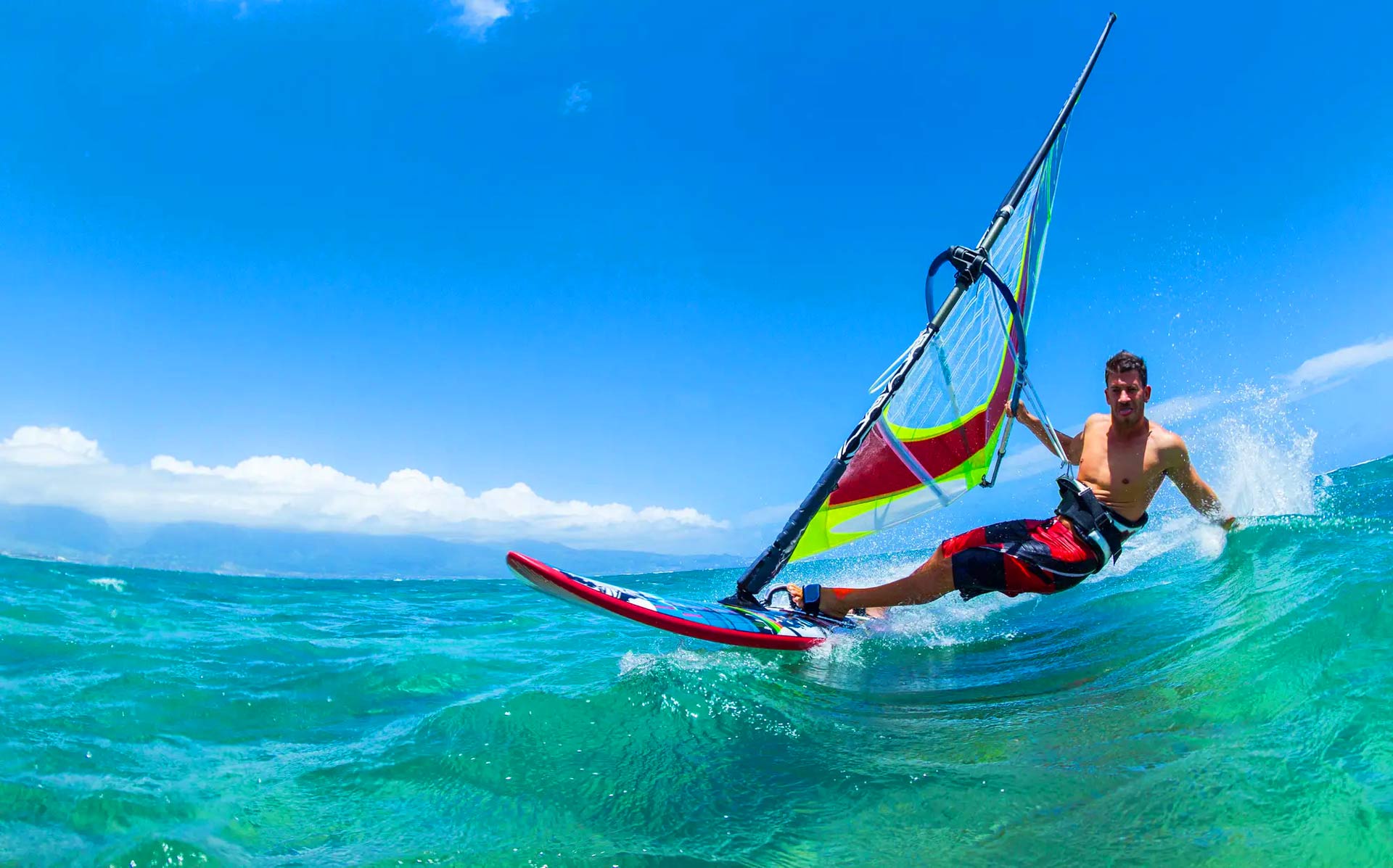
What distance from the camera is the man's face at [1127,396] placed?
563 cm

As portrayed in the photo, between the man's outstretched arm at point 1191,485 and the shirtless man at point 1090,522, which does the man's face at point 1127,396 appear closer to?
the shirtless man at point 1090,522

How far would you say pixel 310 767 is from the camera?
12.5ft

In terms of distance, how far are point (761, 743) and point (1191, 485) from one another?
431 cm

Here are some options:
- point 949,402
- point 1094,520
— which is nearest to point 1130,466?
point 1094,520

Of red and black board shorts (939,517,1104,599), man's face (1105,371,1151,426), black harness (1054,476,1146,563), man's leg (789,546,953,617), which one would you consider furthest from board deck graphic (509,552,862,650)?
man's face (1105,371,1151,426)

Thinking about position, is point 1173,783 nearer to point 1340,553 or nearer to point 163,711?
point 1340,553

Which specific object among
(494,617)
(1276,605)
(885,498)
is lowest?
(494,617)

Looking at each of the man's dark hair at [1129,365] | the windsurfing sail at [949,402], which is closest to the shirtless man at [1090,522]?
the man's dark hair at [1129,365]

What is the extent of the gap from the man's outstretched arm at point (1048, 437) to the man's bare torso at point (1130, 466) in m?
0.25

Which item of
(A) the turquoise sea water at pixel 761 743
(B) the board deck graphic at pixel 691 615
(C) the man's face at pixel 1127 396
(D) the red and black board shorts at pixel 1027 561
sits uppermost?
(C) the man's face at pixel 1127 396

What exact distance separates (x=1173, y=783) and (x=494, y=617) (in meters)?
9.10

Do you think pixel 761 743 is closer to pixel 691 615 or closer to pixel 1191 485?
pixel 691 615

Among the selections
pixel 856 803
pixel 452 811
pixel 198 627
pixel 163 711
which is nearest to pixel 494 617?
pixel 198 627

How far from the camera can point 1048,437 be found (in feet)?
22.5
